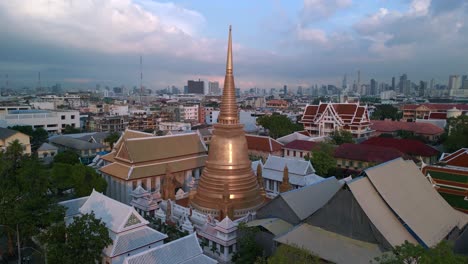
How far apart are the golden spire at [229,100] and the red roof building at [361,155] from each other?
18.5m

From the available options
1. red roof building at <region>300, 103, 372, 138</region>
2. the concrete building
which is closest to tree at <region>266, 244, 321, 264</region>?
red roof building at <region>300, 103, 372, 138</region>

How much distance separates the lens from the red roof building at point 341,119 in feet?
189

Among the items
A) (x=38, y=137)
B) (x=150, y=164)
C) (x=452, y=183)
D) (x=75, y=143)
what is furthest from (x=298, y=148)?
(x=38, y=137)

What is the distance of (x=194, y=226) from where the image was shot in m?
22.0

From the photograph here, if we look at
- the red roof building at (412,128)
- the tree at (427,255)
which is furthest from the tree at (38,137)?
the red roof building at (412,128)

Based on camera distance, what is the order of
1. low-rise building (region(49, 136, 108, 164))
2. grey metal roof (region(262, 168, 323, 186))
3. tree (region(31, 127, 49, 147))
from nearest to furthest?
grey metal roof (region(262, 168, 323, 186))
low-rise building (region(49, 136, 108, 164))
tree (region(31, 127, 49, 147))

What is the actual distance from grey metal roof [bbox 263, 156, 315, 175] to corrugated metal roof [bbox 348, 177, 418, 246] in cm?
1353

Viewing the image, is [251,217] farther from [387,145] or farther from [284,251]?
[387,145]

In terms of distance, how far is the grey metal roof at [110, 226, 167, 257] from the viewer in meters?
16.7

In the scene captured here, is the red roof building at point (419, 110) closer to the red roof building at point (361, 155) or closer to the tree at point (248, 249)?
the red roof building at point (361, 155)

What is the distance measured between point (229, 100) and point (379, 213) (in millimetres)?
12559

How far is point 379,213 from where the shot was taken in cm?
1630

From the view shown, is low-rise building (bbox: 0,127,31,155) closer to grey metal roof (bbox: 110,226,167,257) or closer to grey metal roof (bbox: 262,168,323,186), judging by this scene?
grey metal roof (bbox: 110,226,167,257)

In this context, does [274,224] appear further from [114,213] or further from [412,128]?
[412,128]
